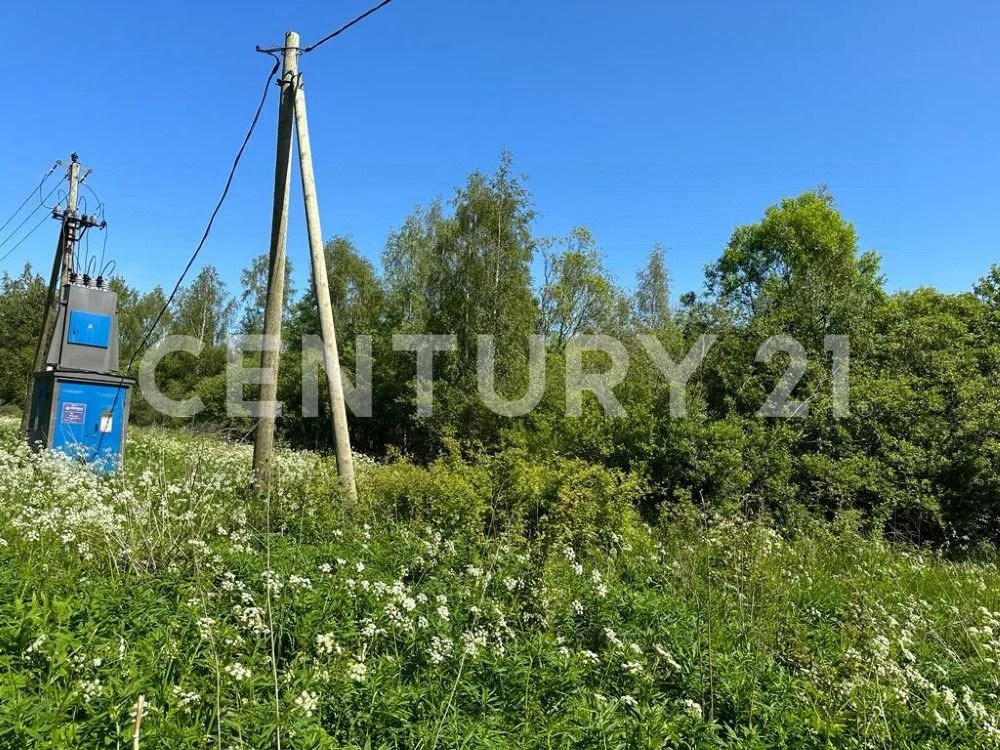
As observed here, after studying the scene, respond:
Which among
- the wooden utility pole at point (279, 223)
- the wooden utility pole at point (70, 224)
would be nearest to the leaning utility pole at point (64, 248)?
the wooden utility pole at point (70, 224)

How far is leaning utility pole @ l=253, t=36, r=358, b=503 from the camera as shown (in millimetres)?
7121

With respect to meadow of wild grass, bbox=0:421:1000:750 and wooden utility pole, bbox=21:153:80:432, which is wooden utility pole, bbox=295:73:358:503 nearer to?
meadow of wild grass, bbox=0:421:1000:750

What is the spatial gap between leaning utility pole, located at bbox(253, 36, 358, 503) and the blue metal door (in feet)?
13.6

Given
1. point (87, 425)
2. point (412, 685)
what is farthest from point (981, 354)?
point (87, 425)

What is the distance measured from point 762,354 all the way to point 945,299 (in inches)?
497

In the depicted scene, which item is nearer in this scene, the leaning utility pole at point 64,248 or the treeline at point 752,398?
the treeline at point 752,398

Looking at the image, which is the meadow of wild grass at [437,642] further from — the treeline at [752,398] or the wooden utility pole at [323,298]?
the treeline at [752,398]

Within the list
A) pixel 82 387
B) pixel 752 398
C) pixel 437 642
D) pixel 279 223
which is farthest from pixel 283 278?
pixel 752 398

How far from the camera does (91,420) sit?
1011cm

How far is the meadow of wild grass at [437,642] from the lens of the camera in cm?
256

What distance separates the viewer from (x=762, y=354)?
37.9 ft

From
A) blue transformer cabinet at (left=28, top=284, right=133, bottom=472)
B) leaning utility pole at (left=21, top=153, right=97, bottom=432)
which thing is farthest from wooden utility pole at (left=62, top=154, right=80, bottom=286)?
blue transformer cabinet at (left=28, top=284, right=133, bottom=472)

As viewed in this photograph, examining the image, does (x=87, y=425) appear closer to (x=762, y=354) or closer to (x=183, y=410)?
(x=762, y=354)

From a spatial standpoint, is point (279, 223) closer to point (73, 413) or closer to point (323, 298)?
point (323, 298)
